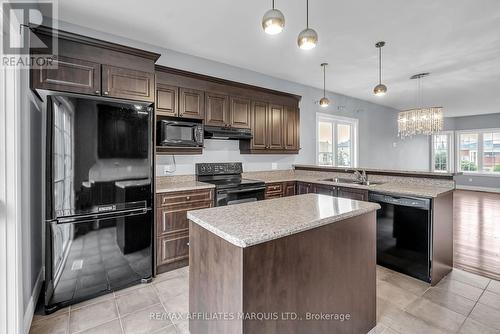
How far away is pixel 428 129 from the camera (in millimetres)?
4383

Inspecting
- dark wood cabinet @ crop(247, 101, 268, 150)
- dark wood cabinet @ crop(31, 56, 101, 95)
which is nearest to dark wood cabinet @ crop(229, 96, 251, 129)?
dark wood cabinet @ crop(247, 101, 268, 150)

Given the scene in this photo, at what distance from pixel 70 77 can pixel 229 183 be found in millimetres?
2054

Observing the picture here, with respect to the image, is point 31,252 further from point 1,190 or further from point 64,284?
point 1,190

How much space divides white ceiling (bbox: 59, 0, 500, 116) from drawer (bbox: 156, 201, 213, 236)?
6.76 feet

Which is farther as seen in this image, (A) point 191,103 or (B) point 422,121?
(B) point 422,121

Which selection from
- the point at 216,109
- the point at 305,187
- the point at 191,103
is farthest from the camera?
the point at 305,187

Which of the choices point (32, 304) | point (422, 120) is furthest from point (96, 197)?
point (422, 120)

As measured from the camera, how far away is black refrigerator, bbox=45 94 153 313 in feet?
6.88

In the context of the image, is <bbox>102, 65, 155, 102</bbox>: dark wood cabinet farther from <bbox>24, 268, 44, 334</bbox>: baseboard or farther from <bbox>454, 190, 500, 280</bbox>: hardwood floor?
<bbox>454, 190, 500, 280</bbox>: hardwood floor

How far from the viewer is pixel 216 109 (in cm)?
350

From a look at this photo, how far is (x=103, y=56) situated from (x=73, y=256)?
1.88 m

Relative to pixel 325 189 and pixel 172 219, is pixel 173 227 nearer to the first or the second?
pixel 172 219

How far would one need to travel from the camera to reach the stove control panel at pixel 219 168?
363 cm

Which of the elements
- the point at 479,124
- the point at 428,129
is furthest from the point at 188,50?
the point at 479,124
